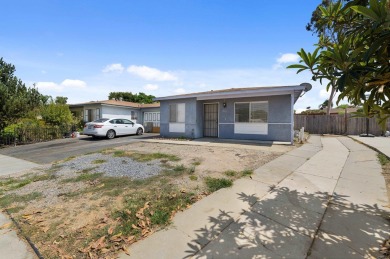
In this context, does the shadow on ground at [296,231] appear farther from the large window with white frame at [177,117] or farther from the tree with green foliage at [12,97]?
the tree with green foliage at [12,97]

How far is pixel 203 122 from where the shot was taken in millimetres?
13508

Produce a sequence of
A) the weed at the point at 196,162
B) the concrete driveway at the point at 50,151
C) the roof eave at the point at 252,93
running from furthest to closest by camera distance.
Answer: the roof eave at the point at 252,93 < the concrete driveway at the point at 50,151 < the weed at the point at 196,162

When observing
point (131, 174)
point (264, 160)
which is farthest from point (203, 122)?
point (131, 174)

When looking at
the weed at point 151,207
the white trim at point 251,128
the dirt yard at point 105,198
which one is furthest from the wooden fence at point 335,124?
the weed at point 151,207

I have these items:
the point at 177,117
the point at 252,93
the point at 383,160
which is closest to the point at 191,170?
the point at 383,160

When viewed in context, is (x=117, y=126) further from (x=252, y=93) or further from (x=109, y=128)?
(x=252, y=93)

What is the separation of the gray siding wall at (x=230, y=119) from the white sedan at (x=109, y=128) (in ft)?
10.7

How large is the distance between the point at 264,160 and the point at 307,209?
3299 mm

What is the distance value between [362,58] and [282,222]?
234 centimetres

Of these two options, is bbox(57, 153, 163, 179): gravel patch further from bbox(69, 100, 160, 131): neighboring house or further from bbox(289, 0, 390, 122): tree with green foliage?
bbox(69, 100, 160, 131): neighboring house

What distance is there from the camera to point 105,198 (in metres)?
3.77

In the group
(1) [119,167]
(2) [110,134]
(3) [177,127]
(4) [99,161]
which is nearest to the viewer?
(1) [119,167]

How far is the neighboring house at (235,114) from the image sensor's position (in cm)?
1030

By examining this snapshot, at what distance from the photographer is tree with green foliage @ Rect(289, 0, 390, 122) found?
5.90 ft
